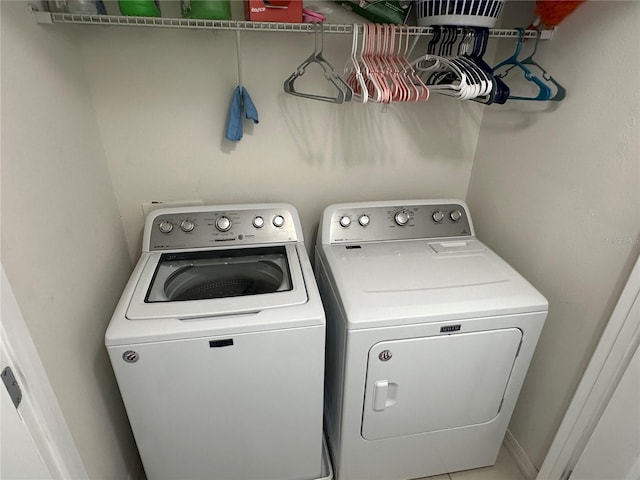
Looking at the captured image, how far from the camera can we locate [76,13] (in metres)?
1.19

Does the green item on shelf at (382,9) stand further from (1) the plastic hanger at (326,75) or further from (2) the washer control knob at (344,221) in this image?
(2) the washer control knob at (344,221)

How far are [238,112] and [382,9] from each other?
0.68 m

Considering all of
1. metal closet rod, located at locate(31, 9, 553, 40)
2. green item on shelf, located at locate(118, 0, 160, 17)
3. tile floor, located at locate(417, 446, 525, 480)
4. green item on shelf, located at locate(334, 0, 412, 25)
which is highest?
green item on shelf, located at locate(334, 0, 412, 25)

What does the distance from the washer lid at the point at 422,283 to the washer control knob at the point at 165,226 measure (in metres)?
0.66

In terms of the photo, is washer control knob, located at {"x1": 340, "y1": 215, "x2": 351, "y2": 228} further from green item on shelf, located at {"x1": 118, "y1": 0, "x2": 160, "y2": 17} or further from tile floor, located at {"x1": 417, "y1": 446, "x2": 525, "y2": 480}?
tile floor, located at {"x1": 417, "y1": 446, "x2": 525, "y2": 480}

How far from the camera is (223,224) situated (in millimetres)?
1616

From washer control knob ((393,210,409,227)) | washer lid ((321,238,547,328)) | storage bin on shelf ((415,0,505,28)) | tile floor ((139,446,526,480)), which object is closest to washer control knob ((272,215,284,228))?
washer lid ((321,238,547,328))

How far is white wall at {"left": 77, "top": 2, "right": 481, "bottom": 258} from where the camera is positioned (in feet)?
4.91

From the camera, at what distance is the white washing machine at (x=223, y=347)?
46.0 inches

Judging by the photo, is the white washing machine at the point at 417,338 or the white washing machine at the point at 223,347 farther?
the white washing machine at the point at 417,338

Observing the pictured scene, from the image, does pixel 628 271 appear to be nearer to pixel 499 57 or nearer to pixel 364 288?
pixel 364 288

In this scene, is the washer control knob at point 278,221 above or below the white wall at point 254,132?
below

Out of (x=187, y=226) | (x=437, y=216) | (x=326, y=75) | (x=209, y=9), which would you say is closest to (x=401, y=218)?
(x=437, y=216)

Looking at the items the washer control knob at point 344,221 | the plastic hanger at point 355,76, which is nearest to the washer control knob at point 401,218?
the washer control knob at point 344,221
